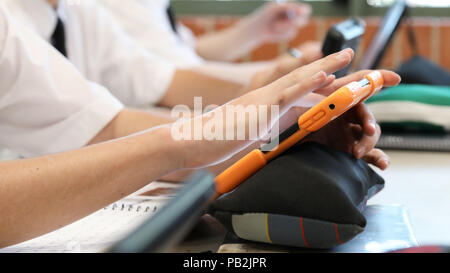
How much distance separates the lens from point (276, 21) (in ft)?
5.25

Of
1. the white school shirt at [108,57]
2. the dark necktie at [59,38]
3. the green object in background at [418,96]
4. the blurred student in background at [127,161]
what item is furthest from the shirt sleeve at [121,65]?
the blurred student in background at [127,161]

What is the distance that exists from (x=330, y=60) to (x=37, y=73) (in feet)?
1.24

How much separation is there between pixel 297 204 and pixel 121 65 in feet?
2.33

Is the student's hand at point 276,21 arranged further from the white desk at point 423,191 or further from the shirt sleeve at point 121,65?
the white desk at point 423,191

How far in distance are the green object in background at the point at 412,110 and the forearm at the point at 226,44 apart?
85 centimetres

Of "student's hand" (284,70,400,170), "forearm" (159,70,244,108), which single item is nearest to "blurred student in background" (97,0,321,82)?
"forearm" (159,70,244,108)

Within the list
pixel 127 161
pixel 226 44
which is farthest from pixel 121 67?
pixel 226 44

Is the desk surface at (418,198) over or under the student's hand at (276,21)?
under

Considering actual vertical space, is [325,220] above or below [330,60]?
below

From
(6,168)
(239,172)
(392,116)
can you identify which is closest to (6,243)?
(6,168)

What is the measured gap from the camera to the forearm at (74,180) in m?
0.47

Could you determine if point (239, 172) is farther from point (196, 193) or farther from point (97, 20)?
point (97, 20)

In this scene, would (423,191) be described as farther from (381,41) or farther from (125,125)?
(381,41)

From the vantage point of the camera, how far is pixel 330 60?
1.60 ft
